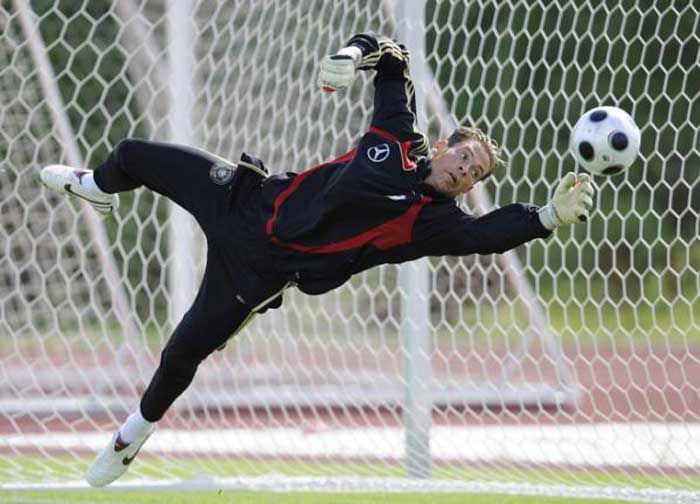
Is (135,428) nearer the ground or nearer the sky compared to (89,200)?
nearer the ground

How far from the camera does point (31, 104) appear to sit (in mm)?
6988

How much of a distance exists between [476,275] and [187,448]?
190 centimetres

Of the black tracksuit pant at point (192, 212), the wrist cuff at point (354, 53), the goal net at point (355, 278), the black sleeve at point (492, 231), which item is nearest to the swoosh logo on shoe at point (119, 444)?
the black tracksuit pant at point (192, 212)

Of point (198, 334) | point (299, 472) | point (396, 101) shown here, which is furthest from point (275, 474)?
point (396, 101)

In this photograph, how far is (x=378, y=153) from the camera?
4.63 m

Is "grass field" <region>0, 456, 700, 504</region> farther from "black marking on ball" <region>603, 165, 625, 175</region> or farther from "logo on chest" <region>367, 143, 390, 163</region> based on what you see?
"black marking on ball" <region>603, 165, 625, 175</region>

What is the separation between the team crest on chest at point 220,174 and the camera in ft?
15.9

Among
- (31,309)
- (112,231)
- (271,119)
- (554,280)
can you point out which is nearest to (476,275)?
(554,280)

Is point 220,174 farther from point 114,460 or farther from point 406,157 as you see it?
point 114,460

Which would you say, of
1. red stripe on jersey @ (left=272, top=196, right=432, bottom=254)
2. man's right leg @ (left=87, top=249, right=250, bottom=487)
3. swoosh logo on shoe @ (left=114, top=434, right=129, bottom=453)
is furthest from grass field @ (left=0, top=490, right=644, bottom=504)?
red stripe on jersey @ (left=272, top=196, right=432, bottom=254)

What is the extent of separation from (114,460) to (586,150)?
7.26ft

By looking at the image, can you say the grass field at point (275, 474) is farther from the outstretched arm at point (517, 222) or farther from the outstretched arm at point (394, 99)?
the outstretched arm at point (394, 99)

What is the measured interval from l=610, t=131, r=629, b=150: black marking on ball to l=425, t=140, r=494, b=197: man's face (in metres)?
0.54

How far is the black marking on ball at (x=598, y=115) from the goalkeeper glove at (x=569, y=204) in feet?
0.66
